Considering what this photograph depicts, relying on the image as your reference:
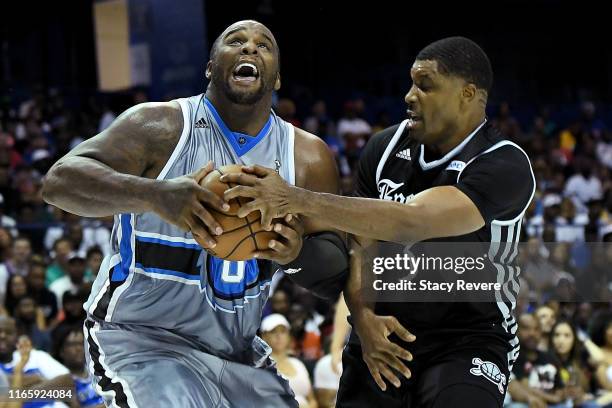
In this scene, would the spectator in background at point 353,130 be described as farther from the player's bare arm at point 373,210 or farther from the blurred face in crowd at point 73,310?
the player's bare arm at point 373,210

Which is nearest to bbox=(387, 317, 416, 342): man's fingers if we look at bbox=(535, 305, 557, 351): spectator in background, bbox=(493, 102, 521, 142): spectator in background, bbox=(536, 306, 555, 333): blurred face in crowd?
bbox=(535, 305, 557, 351): spectator in background

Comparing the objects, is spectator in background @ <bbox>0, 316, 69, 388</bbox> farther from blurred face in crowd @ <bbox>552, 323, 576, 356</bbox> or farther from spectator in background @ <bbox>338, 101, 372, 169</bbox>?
spectator in background @ <bbox>338, 101, 372, 169</bbox>

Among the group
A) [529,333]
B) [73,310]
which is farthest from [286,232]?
[529,333]

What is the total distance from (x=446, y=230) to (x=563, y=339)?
482cm

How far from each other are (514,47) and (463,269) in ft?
51.8

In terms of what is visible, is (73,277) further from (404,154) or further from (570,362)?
(404,154)

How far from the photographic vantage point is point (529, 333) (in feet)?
25.9

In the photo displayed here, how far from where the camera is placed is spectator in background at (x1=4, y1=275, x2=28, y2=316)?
7777 millimetres

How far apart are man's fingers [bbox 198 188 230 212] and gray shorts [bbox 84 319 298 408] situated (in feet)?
2.28

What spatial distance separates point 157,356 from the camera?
11.7 ft

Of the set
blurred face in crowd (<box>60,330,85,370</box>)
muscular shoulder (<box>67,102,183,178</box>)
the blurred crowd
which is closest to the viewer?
muscular shoulder (<box>67,102,183,178</box>)

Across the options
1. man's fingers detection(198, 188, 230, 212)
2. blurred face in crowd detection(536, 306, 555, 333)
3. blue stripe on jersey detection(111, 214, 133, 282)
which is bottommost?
blurred face in crowd detection(536, 306, 555, 333)

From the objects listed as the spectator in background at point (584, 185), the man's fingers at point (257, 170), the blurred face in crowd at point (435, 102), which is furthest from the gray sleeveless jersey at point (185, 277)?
the spectator in background at point (584, 185)

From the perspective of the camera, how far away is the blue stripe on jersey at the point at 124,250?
366 centimetres
